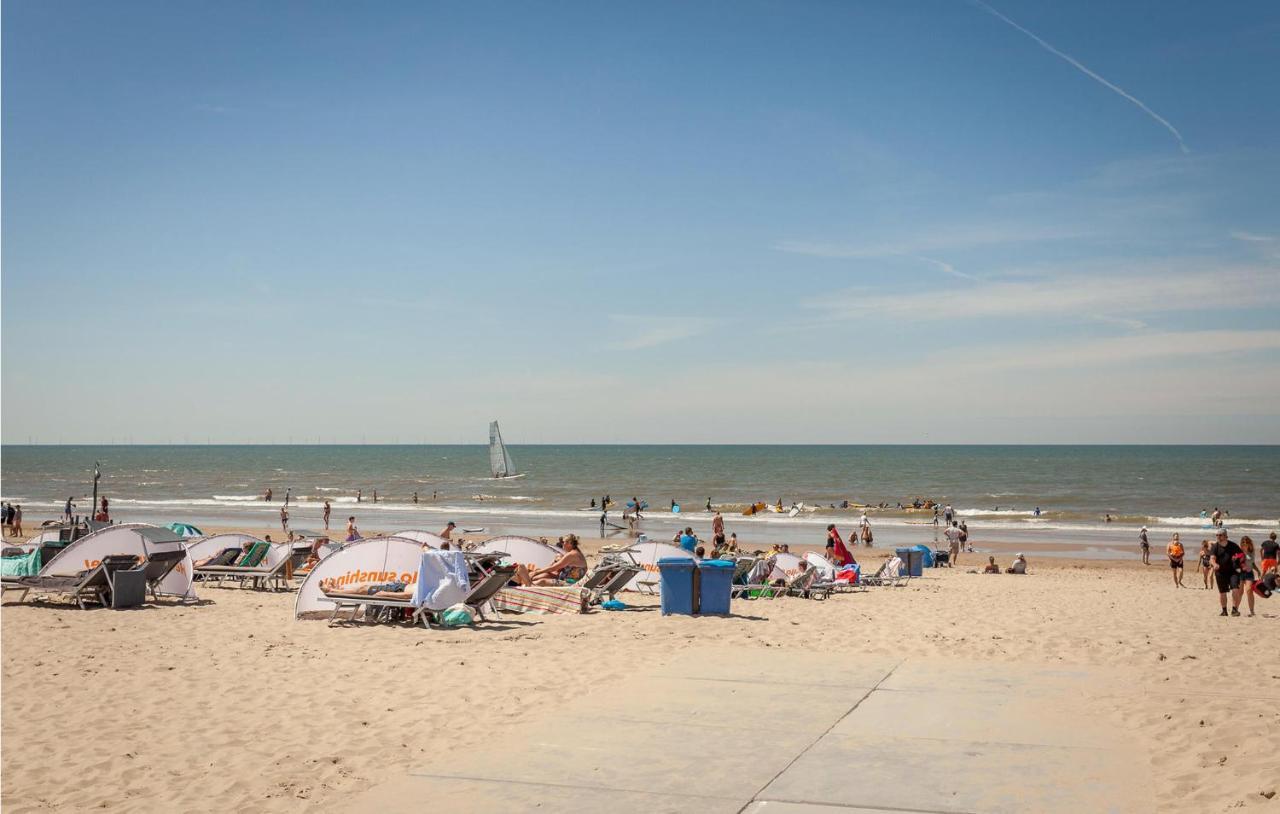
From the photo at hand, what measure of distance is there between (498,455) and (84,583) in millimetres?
85885

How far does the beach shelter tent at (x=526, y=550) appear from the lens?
1914cm

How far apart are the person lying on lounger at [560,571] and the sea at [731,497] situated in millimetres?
19424

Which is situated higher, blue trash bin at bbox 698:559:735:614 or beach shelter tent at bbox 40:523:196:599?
beach shelter tent at bbox 40:523:196:599

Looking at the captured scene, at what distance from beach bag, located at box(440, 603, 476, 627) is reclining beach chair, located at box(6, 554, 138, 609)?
5.32m

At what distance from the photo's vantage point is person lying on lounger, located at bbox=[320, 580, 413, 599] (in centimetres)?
1344

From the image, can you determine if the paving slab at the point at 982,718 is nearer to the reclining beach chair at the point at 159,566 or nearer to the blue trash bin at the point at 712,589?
the blue trash bin at the point at 712,589

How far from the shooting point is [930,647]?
12078mm

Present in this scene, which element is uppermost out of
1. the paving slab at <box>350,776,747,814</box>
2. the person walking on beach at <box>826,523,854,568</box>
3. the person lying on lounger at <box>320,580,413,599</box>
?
the person lying on lounger at <box>320,580,413,599</box>

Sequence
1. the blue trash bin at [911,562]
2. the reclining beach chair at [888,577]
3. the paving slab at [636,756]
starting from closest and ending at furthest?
the paving slab at [636,756], the reclining beach chair at [888,577], the blue trash bin at [911,562]

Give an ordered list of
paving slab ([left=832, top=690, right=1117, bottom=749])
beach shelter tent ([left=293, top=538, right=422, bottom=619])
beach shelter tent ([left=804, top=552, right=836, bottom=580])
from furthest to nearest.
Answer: beach shelter tent ([left=804, top=552, right=836, bottom=580])
beach shelter tent ([left=293, top=538, right=422, bottom=619])
paving slab ([left=832, top=690, right=1117, bottom=749])

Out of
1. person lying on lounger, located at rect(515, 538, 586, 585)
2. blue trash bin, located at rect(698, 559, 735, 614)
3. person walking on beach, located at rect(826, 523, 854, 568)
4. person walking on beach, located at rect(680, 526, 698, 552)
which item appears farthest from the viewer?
person walking on beach, located at rect(826, 523, 854, 568)

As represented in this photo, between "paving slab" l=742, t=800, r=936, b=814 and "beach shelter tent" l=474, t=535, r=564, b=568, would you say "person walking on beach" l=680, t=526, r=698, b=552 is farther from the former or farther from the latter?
"paving slab" l=742, t=800, r=936, b=814

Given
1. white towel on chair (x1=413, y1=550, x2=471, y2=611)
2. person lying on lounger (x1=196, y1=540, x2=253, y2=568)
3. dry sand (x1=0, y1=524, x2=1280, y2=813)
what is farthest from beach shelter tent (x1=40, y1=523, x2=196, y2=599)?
white towel on chair (x1=413, y1=550, x2=471, y2=611)

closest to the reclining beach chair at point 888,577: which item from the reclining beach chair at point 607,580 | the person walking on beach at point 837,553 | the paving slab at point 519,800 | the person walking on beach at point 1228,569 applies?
the person walking on beach at point 837,553
